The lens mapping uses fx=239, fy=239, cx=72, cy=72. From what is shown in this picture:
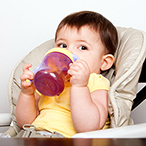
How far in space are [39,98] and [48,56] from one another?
0.30 meters

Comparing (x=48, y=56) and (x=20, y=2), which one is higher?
(x=20, y=2)

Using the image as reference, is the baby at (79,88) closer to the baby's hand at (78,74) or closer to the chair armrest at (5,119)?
A: the baby's hand at (78,74)

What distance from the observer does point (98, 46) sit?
1.04 metres

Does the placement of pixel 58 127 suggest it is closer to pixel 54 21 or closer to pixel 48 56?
pixel 48 56

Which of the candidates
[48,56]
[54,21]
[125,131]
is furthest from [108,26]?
[125,131]

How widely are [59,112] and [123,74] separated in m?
0.29

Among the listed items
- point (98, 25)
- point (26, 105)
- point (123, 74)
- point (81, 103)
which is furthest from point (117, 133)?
point (98, 25)

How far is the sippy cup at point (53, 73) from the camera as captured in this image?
77 cm

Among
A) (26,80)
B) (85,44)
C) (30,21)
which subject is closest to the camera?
(26,80)

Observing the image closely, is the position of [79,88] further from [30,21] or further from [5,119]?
[30,21]

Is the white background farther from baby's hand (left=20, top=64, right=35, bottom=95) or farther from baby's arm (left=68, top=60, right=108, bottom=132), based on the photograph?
baby's arm (left=68, top=60, right=108, bottom=132)

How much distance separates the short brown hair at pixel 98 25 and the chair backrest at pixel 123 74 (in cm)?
5

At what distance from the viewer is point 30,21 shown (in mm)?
1513

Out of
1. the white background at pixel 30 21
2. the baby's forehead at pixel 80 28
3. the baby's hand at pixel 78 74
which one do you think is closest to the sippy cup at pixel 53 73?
the baby's hand at pixel 78 74
